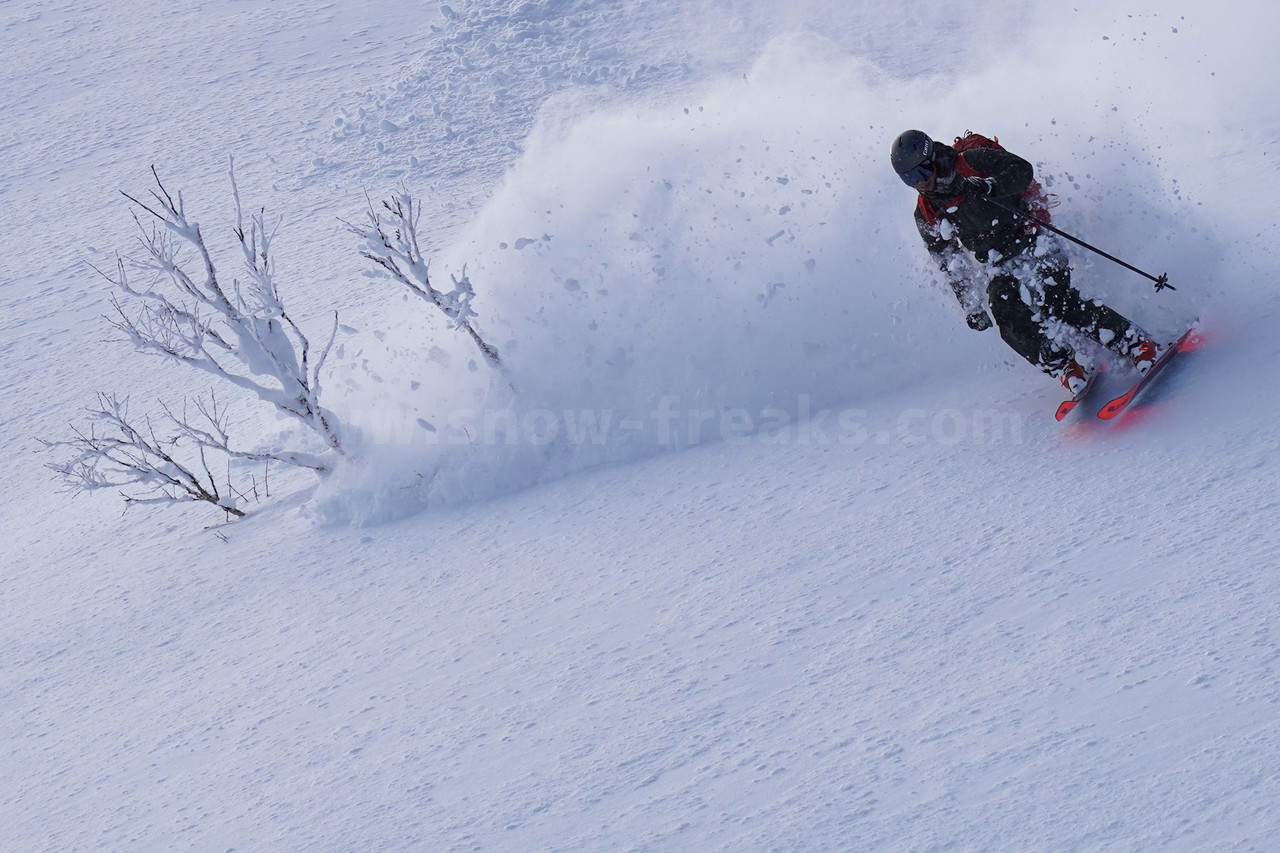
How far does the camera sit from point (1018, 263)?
5281 mm

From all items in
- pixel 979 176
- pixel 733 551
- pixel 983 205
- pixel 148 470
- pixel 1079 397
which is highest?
pixel 979 176

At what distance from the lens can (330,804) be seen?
173 inches

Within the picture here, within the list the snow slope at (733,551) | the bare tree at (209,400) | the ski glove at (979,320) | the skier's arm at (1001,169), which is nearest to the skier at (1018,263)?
the skier's arm at (1001,169)

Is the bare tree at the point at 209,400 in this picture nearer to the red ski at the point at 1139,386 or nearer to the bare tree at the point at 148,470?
the bare tree at the point at 148,470

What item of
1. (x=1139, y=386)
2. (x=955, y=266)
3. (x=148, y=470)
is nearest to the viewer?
(x=1139, y=386)

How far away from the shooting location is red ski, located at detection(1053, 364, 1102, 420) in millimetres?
5195

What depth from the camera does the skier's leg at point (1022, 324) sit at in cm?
528

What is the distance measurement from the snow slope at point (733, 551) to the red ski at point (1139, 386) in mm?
121

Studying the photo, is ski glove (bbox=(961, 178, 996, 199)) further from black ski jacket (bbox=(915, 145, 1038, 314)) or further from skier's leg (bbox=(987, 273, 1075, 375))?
skier's leg (bbox=(987, 273, 1075, 375))

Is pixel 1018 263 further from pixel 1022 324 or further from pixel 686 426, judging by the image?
pixel 686 426

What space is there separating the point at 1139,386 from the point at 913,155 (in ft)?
5.29

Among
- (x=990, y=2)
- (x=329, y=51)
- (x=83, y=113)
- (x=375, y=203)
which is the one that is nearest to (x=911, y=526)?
(x=375, y=203)

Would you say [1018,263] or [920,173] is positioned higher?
[920,173]

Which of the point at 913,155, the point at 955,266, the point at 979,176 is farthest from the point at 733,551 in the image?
the point at 979,176
